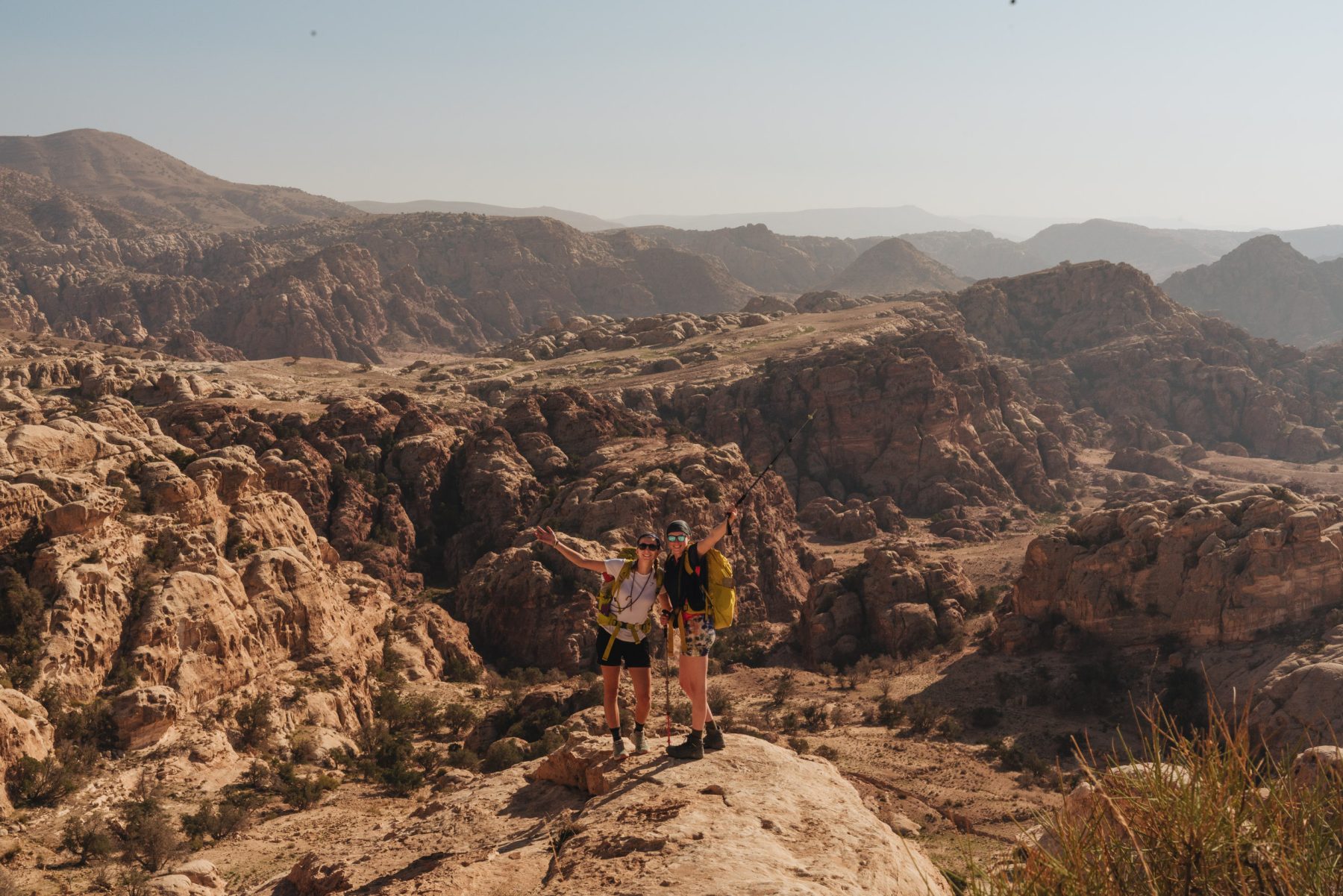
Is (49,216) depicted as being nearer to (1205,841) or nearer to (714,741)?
(714,741)

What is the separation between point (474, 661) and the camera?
2781 cm

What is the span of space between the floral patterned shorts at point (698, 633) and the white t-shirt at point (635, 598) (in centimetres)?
43

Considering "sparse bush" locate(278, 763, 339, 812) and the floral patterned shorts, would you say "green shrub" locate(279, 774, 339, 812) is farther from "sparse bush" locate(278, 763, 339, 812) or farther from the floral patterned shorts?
the floral patterned shorts

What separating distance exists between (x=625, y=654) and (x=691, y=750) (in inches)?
40.9

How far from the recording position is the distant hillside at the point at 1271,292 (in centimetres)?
14625

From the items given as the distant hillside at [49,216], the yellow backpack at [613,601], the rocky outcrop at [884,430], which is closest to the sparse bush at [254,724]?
the yellow backpack at [613,601]

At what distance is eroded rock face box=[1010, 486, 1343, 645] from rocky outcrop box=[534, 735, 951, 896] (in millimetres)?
23996

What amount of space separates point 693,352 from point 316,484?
43.9 meters

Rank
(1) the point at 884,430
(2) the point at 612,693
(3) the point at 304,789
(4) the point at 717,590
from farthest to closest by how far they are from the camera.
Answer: (1) the point at 884,430
(3) the point at 304,789
(2) the point at 612,693
(4) the point at 717,590

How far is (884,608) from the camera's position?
3306 cm

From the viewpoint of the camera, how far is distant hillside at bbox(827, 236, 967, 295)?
175000 millimetres

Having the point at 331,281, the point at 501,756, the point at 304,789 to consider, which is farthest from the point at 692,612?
the point at 331,281

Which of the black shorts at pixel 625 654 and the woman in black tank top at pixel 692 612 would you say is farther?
the black shorts at pixel 625 654

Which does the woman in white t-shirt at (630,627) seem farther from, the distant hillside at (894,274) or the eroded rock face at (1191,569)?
the distant hillside at (894,274)
